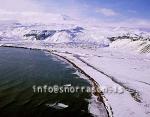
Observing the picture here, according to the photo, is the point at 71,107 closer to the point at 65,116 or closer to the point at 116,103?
the point at 65,116

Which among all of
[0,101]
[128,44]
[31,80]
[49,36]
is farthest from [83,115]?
[49,36]

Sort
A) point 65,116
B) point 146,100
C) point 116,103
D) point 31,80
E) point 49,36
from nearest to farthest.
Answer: point 65,116
point 116,103
point 146,100
point 31,80
point 49,36

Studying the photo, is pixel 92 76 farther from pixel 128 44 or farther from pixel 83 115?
pixel 128 44

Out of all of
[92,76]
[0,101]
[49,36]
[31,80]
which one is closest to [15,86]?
[31,80]

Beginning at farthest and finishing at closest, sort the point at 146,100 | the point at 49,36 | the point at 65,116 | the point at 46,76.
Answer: the point at 49,36, the point at 46,76, the point at 146,100, the point at 65,116

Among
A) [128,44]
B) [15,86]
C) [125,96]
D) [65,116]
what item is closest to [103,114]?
[65,116]

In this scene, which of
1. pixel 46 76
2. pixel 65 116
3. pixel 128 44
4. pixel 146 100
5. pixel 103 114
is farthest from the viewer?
pixel 128 44

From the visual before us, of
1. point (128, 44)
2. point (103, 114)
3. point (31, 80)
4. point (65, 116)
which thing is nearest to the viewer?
point (65, 116)

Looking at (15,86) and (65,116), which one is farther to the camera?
(15,86)

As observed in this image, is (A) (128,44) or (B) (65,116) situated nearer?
(B) (65,116)
